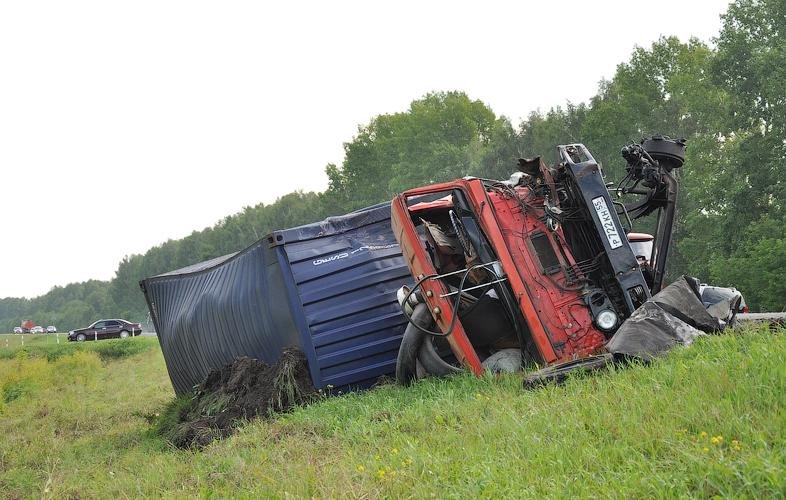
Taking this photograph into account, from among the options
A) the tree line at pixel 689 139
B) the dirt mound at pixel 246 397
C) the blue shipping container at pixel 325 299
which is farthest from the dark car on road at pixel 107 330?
the dirt mound at pixel 246 397

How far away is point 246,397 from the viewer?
335 inches

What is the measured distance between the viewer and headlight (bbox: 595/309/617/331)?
6637 millimetres

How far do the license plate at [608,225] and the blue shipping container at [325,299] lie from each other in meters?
3.01

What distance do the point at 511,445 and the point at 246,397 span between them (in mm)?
4656

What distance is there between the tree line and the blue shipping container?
16.4 meters

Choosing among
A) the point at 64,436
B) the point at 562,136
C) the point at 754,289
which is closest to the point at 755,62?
the point at 754,289

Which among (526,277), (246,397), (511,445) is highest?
(526,277)

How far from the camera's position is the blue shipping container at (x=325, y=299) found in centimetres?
872

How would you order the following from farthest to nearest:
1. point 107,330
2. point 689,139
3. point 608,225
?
point 107,330 → point 689,139 → point 608,225

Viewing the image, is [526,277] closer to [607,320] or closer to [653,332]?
[607,320]

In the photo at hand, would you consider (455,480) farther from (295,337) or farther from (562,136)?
(562,136)

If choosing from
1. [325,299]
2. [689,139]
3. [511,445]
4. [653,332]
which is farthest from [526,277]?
[689,139]

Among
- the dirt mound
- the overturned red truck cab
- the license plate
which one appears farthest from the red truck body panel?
the dirt mound

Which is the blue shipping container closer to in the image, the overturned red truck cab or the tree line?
the overturned red truck cab
